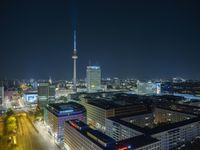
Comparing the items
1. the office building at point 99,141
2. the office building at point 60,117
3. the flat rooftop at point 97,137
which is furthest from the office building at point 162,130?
the office building at point 60,117

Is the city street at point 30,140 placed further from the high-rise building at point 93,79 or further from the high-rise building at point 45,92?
the high-rise building at point 93,79

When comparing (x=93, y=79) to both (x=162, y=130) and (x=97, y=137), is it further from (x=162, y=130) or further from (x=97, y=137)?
(x=97, y=137)

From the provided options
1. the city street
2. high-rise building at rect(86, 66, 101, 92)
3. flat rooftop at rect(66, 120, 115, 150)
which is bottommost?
the city street

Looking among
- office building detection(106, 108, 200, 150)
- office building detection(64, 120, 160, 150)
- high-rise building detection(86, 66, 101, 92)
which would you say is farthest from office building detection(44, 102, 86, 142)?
high-rise building detection(86, 66, 101, 92)

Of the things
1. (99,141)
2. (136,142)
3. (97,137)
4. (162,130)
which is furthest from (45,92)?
(136,142)

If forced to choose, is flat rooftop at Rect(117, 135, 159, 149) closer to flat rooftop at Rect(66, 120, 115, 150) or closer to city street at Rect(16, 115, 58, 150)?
flat rooftop at Rect(66, 120, 115, 150)
